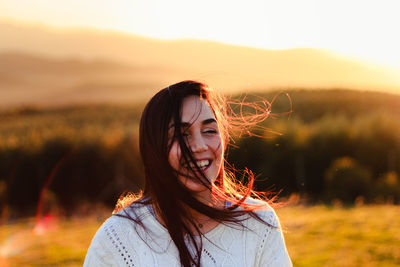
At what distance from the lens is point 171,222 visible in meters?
1.80

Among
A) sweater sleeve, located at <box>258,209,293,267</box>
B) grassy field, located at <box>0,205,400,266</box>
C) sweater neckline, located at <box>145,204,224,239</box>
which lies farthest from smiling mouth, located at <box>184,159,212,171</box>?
grassy field, located at <box>0,205,400,266</box>

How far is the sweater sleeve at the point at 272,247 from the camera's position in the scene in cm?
189

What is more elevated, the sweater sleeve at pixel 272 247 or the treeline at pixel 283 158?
the sweater sleeve at pixel 272 247

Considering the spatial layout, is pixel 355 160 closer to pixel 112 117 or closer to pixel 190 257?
pixel 190 257

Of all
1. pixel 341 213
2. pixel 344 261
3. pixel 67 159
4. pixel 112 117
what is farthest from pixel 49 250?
pixel 112 117

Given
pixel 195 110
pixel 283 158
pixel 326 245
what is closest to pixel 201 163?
pixel 195 110

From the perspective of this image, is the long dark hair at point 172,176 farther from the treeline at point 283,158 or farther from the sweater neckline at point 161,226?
the treeline at point 283,158

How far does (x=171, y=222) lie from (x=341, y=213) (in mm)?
8406

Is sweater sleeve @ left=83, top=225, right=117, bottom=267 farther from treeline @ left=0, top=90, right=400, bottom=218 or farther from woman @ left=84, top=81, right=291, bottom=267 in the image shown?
treeline @ left=0, top=90, right=400, bottom=218

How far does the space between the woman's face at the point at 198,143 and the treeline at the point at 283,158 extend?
52.5 feet

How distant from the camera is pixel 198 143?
5.74 feet

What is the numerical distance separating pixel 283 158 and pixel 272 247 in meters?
20.8

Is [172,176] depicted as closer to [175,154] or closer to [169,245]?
[175,154]

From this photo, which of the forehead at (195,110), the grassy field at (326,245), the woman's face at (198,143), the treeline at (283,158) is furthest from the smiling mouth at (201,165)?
the treeline at (283,158)
